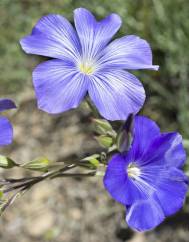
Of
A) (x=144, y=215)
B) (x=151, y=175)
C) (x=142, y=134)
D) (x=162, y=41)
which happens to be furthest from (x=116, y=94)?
(x=162, y=41)

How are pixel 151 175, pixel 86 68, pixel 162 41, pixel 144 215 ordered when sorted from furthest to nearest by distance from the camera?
1. pixel 162 41
2. pixel 86 68
3. pixel 151 175
4. pixel 144 215

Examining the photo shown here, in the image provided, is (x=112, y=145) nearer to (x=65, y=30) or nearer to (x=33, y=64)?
(x=65, y=30)

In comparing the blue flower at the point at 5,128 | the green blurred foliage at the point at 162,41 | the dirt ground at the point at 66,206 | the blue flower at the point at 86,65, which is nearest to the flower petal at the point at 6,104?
the blue flower at the point at 5,128

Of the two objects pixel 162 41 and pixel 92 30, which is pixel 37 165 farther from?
pixel 162 41

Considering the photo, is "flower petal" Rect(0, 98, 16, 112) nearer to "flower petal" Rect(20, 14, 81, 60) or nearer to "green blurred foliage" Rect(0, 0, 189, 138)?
"flower petal" Rect(20, 14, 81, 60)

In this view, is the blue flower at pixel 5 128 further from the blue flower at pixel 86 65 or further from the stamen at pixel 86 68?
the stamen at pixel 86 68

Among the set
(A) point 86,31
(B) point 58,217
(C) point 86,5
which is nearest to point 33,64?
(C) point 86,5
